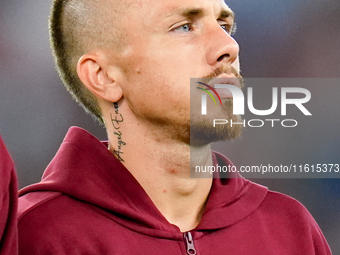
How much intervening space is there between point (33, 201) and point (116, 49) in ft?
1.80

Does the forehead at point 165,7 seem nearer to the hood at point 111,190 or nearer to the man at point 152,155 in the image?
the man at point 152,155

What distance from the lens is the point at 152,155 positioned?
169cm

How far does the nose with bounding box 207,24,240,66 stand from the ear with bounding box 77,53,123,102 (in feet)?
1.06

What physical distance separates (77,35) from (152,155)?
0.50 m

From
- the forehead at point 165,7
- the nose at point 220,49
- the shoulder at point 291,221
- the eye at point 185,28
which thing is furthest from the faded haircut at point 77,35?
the shoulder at point 291,221

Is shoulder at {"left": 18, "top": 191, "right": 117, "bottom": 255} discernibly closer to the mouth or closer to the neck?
the neck

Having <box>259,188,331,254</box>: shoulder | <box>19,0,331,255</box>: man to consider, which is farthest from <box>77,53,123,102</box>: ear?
<box>259,188,331,254</box>: shoulder

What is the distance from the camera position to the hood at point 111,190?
154 cm

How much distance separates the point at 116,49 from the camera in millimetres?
1713

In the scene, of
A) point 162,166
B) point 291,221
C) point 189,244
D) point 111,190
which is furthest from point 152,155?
point 291,221

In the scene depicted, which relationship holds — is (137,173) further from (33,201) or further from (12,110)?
(12,110)

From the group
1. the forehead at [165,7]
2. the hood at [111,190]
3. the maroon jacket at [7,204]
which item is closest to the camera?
the maroon jacket at [7,204]

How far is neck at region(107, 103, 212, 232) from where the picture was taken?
168 centimetres

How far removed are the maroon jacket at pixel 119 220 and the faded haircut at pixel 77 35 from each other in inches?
9.0
